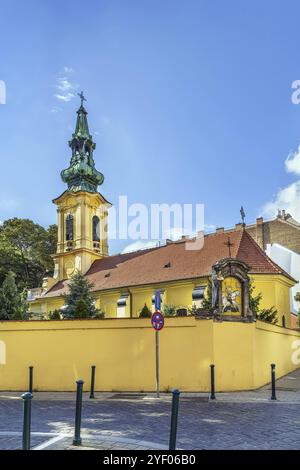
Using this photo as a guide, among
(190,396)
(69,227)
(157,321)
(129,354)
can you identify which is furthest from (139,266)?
(190,396)

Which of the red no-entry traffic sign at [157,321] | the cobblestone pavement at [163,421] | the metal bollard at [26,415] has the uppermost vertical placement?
the red no-entry traffic sign at [157,321]

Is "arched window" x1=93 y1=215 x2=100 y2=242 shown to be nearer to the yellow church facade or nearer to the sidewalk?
the yellow church facade

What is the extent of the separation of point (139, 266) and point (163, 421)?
28.0m

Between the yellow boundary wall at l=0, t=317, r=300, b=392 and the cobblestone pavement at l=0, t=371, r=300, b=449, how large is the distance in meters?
0.93

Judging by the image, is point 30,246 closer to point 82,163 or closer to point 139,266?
point 82,163

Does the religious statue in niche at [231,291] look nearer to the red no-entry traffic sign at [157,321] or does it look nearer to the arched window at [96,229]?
the red no-entry traffic sign at [157,321]

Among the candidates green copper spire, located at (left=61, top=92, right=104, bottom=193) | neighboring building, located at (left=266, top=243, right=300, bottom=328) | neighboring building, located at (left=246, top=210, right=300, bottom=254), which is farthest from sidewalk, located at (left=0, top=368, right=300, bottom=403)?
green copper spire, located at (left=61, top=92, right=104, bottom=193)

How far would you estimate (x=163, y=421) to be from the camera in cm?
947

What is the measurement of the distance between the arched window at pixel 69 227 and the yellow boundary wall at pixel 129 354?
29486 mm

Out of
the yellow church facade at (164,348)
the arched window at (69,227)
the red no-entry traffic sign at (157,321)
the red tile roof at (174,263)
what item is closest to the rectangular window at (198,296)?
the red tile roof at (174,263)

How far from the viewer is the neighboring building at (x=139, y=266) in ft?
54.0

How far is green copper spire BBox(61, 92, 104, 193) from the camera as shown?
46.2 metres

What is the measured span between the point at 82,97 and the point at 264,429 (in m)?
45.9
